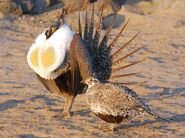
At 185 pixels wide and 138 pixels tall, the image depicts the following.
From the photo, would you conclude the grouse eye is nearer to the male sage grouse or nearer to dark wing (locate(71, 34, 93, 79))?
the male sage grouse

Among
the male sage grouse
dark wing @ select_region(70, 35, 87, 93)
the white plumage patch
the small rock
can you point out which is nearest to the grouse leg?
the male sage grouse

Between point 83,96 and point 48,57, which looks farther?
point 83,96

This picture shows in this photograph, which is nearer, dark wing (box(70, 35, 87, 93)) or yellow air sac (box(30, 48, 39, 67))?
dark wing (box(70, 35, 87, 93))

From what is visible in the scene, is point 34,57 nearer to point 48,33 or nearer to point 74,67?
point 48,33

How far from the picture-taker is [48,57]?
5.01 meters

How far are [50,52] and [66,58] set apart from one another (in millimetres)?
154

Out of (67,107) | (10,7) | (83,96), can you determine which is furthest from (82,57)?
(10,7)

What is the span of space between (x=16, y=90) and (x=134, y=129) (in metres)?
1.73

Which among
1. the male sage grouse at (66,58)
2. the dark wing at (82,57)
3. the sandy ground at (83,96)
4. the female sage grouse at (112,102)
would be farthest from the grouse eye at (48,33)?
the sandy ground at (83,96)

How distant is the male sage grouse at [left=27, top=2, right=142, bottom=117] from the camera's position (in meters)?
4.97

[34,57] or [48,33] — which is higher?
[48,33]

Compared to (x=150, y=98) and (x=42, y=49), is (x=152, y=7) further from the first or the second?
(x=42, y=49)

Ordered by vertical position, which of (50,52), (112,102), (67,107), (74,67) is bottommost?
(67,107)

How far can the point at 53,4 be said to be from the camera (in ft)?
38.9
